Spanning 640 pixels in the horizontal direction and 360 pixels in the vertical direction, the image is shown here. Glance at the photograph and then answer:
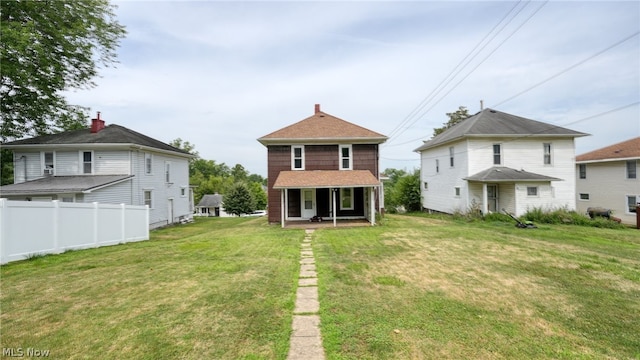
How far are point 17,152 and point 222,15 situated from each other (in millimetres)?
14949

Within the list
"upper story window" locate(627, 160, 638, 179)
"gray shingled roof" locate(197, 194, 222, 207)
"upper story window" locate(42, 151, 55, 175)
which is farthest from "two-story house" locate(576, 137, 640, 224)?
"gray shingled roof" locate(197, 194, 222, 207)

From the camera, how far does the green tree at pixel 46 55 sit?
45.2 ft

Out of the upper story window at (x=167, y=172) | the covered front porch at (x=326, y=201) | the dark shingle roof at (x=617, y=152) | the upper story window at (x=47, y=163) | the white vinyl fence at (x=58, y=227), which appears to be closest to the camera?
the white vinyl fence at (x=58, y=227)

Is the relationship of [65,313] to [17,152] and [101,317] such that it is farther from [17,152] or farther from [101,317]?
[17,152]

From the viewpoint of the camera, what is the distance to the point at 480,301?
4.82 meters

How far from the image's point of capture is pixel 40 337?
3.60 meters

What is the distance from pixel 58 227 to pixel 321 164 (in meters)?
11.3

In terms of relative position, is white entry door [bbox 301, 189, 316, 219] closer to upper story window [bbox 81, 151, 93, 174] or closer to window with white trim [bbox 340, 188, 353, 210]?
window with white trim [bbox 340, 188, 353, 210]

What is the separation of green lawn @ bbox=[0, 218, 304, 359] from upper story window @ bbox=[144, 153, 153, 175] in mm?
10500

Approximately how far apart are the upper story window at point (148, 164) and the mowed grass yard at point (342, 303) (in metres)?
9.92

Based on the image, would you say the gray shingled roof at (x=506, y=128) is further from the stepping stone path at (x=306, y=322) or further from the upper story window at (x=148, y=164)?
the upper story window at (x=148, y=164)

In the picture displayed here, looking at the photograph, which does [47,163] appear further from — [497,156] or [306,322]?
A: [497,156]

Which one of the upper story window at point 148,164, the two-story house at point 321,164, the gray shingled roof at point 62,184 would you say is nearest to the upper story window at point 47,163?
the gray shingled roof at point 62,184

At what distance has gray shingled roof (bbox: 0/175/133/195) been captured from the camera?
1376cm
